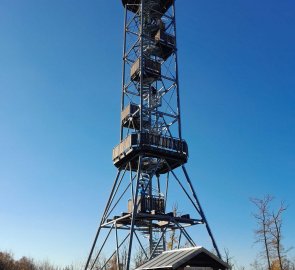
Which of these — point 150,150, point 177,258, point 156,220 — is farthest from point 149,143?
point 177,258

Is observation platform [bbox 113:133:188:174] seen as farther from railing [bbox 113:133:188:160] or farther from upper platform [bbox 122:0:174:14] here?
upper platform [bbox 122:0:174:14]

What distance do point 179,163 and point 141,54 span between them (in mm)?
8280

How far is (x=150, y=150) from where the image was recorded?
2420 cm

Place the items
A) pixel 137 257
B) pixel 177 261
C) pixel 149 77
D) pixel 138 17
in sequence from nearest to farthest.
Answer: pixel 177 261, pixel 149 77, pixel 138 17, pixel 137 257

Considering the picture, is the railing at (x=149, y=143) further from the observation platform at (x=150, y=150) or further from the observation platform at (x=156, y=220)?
the observation platform at (x=156, y=220)

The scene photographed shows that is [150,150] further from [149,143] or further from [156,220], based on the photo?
[156,220]

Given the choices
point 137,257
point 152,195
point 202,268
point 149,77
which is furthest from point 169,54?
point 137,257

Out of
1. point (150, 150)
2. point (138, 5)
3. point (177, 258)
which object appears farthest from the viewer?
point (138, 5)

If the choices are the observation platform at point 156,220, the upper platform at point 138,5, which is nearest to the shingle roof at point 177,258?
the observation platform at point 156,220

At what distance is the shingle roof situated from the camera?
11879 millimetres

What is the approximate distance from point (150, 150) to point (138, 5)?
13.4 m

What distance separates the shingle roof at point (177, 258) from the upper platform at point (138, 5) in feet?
74.0

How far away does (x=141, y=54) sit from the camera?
2705 cm

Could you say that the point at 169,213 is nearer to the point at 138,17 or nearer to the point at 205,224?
the point at 205,224
